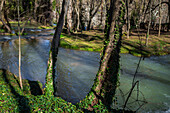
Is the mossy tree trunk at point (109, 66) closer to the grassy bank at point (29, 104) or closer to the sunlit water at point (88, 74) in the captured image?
the grassy bank at point (29, 104)

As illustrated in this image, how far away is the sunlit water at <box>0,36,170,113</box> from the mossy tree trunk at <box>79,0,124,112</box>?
3.82ft

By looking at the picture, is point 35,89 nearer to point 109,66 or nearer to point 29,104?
point 29,104

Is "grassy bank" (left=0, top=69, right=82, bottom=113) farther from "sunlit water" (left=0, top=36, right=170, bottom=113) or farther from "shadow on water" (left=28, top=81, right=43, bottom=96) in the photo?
"sunlit water" (left=0, top=36, right=170, bottom=113)

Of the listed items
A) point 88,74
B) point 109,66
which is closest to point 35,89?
point 109,66

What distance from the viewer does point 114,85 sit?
682cm

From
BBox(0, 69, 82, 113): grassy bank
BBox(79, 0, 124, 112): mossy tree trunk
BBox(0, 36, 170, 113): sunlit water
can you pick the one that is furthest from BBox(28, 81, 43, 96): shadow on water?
BBox(79, 0, 124, 112): mossy tree trunk

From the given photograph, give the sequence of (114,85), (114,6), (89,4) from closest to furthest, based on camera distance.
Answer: (114,6)
(114,85)
(89,4)

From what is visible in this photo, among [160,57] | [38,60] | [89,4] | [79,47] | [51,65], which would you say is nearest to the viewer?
[51,65]

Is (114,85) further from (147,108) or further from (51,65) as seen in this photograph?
(147,108)

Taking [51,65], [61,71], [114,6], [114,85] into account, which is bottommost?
[61,71]

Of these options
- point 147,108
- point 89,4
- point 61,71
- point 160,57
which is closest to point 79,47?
point 61,71

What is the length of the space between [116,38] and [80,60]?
12.1 metres

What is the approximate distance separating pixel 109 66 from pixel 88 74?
775 cm

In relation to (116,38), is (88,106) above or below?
below
